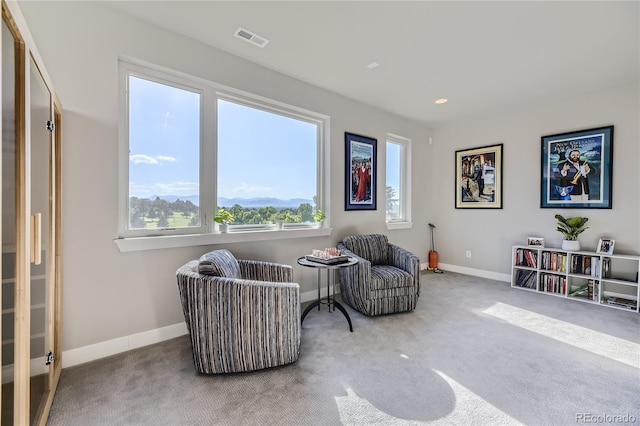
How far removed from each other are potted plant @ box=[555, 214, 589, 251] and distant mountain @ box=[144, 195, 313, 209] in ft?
11.2

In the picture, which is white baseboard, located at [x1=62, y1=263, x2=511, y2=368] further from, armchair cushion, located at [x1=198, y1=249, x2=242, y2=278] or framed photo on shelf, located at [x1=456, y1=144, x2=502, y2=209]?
framed photo on shelf, located at [x1=456, y1=144, x2=502, y2=209]

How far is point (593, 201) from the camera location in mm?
3676

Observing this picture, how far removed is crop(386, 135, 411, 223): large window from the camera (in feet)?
15.4

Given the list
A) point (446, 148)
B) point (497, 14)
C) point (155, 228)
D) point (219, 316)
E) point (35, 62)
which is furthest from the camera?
point (446, 148)

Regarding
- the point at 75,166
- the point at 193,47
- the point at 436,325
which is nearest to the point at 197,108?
the point at 193,47

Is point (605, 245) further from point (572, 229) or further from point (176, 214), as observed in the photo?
point (176, 214)

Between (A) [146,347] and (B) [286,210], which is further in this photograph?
(B) [286,210]

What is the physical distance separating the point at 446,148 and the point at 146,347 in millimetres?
5234

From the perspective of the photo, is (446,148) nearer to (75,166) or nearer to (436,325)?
(436,325)

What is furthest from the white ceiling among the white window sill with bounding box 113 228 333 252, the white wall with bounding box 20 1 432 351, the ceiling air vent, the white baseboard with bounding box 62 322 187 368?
the white baseboard with bounding box 62 322 187 368

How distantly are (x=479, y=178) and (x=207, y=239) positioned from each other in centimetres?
A: 438

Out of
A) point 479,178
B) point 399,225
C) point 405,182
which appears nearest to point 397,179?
point 405,182

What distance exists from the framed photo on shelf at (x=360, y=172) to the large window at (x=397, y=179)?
1.74ft

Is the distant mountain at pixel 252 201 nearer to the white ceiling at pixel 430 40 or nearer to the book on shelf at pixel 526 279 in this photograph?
the white ceiling at pixel 430 40
